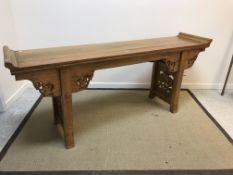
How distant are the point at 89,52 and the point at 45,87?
440 mm

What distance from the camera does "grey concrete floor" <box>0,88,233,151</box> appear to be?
1946 mm

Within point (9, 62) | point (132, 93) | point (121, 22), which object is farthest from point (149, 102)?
point (9, 62)

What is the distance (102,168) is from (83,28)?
159 centimetres

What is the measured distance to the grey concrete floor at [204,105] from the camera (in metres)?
1.95

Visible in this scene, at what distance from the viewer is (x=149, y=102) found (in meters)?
2.43

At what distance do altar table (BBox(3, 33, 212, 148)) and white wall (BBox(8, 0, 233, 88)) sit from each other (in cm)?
42

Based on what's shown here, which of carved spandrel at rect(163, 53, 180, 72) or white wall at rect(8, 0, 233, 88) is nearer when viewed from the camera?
carved spandrel at rect(163, 53, 180, 72)

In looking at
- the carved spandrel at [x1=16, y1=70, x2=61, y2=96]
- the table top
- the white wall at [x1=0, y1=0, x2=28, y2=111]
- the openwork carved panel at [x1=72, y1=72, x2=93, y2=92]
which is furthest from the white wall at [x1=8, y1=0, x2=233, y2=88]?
the carved spandrel at [x1=16, y1=70, x2=61, y2=96]

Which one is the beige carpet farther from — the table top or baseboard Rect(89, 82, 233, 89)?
the table top

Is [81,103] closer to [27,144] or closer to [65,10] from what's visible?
[27,144]

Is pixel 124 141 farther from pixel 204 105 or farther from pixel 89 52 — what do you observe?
pixel 204 105

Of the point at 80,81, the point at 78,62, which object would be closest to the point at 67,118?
the point at 80,81

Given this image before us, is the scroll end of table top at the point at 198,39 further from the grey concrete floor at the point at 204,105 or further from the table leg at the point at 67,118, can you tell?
the table leg at the point at 67,118

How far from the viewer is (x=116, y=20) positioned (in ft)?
8.11
